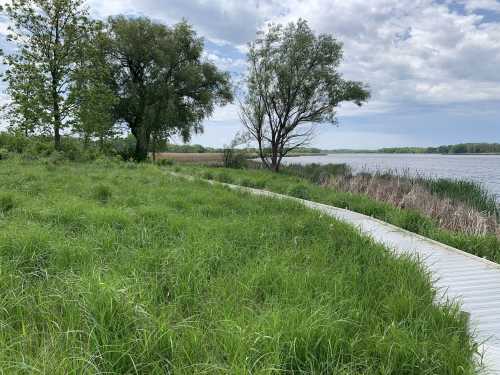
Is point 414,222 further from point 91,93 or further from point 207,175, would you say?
point 91,93

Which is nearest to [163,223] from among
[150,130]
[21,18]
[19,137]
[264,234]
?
[264,234]

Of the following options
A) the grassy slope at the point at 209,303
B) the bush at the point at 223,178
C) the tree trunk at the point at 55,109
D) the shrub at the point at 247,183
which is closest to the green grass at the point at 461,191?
the shrub at the point at 247,183

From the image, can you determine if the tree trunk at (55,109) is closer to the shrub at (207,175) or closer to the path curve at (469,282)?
the shrub at (207,175)

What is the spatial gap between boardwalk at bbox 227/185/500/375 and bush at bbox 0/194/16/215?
5791mm

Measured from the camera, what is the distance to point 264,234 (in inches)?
194

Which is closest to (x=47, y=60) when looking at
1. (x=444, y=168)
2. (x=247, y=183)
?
(x=247, y=183)

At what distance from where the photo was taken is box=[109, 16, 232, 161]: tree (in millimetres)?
23516

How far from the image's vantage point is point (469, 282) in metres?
3.91

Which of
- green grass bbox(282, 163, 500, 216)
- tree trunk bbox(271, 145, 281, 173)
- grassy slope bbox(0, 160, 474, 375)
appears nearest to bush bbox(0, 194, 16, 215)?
grassy slope bbox(0, 160, 474, 375)

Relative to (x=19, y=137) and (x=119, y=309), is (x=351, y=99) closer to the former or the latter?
(x=19, y=137)

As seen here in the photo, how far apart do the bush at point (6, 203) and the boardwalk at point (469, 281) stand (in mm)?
5791

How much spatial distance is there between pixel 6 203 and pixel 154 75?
66.4ft

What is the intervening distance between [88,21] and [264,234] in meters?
18.1

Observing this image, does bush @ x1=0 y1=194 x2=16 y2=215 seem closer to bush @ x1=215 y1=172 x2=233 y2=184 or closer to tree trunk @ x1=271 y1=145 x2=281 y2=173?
bush @ x1=215 y1=172 x2=233 y2=184
